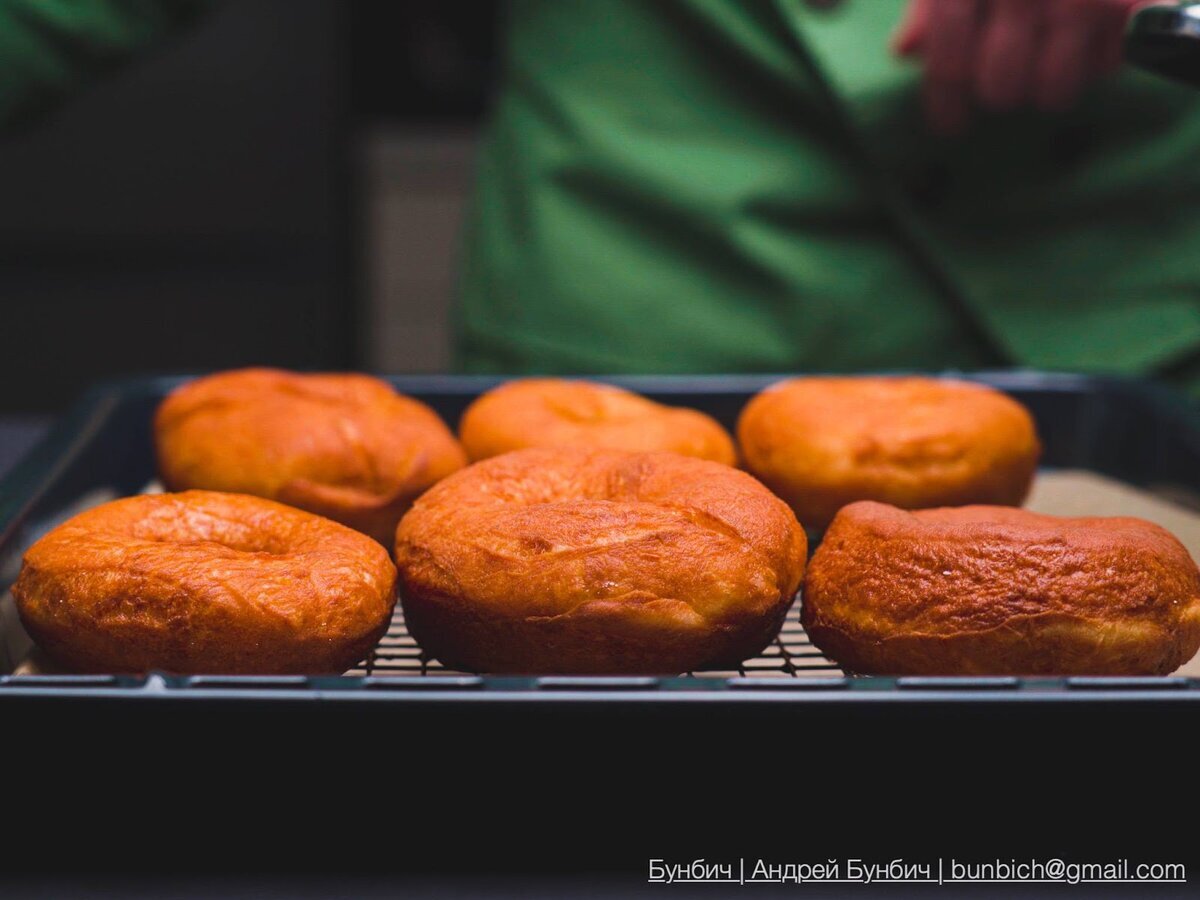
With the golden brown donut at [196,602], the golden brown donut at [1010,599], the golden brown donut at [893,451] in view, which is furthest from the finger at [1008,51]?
→ the golden brown donut at [196,602]

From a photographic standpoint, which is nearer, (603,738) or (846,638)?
(603,738)

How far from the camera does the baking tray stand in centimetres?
55

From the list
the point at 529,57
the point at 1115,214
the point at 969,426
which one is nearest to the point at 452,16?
the point at 529,57

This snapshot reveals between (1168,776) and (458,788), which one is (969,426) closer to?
(1168,776)

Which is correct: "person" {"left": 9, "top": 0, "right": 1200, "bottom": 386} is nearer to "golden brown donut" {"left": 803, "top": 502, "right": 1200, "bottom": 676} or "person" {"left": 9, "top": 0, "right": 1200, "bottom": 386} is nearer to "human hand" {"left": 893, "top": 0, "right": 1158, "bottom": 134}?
"human hand" {"left": 893, "top": 0, "right": 1158, "bottom": 134}

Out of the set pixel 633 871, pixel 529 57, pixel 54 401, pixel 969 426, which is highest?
pixel 529 57

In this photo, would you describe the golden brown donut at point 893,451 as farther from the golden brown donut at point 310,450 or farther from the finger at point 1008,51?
the finger at point 1008,51

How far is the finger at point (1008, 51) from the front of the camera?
3.65 feet

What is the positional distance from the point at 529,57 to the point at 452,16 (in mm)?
1568

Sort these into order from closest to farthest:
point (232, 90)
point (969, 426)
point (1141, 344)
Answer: point (969, 426)
point (1141, 344)
point (232, 90)

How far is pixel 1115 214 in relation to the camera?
1.32 meters

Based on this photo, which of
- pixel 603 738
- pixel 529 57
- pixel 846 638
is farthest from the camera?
pixel 529 57

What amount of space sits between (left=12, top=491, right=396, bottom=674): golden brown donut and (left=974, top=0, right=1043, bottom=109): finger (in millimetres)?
759

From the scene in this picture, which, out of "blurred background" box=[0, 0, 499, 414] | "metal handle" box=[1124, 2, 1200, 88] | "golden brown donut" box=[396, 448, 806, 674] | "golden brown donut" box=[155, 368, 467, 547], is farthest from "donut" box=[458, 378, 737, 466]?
"blurred background" box=[0, 0, 499, 414]
